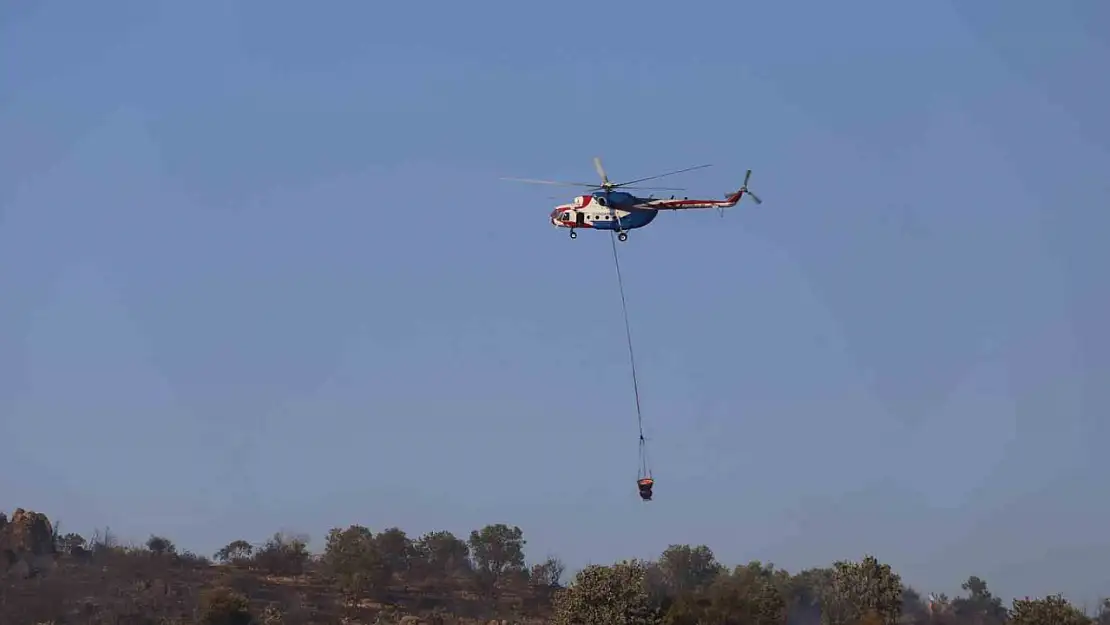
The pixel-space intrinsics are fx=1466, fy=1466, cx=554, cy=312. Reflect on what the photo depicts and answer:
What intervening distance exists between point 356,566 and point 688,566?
168ft

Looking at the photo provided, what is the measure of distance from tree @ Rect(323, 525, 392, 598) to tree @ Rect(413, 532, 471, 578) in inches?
598

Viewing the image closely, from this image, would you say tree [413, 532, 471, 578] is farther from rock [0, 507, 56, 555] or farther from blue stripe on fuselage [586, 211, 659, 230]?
blue stripe on fuselage [586, 211, 659, 230]

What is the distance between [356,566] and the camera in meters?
132

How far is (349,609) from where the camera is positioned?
12481 centimetres

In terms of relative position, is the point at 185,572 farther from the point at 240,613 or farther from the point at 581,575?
the point at 581,575

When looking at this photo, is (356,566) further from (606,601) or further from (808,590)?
(808,590)

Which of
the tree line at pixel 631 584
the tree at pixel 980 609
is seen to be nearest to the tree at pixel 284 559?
the tree line at pixel 631 584

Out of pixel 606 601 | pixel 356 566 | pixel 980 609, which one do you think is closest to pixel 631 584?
pixel 606 601

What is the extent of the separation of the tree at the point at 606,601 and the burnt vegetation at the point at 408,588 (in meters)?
0.09

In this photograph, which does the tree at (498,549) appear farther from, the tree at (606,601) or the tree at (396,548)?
the tree at (606,601)

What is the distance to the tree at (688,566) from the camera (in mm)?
166750

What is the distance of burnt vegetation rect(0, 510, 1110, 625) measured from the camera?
9781 cm

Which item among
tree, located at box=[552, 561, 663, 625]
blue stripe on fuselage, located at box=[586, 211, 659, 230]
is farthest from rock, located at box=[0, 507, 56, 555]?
blue stripe on fuselage, located at box=[586, 211, 659, 230]

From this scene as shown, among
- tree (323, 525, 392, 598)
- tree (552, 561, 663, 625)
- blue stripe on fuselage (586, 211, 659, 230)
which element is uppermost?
blue stripe on fuselage (586, 211, 659, 230)
